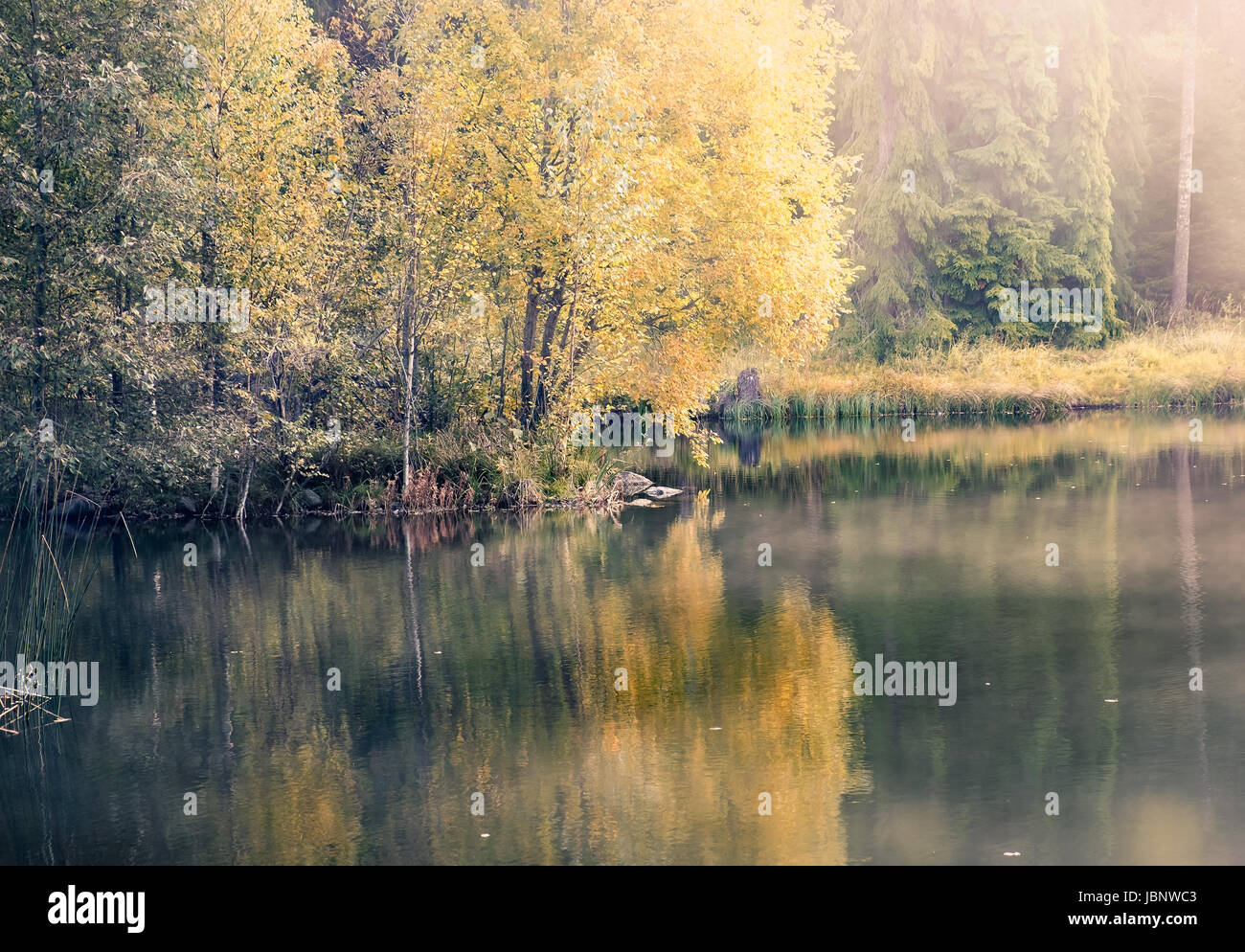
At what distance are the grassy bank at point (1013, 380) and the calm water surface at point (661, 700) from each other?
65.2 feet

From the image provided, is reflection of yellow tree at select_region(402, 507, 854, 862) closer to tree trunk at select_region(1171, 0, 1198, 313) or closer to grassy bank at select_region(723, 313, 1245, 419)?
grassy bank at select_region(723, 313, 1245, 419)

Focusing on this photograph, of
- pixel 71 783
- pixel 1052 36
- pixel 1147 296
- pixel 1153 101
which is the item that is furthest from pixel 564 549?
pixel 1153 101

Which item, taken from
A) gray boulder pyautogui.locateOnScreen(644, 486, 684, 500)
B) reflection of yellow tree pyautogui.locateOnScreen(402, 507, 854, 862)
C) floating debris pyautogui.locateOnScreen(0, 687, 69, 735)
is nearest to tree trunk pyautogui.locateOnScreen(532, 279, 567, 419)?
gray boulder pyautogui.locateOnScreen(644, 486, 684, 500)

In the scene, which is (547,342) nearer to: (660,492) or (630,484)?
(630,484)

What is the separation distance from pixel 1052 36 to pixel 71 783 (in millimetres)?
45541

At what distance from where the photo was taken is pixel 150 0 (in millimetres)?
18578

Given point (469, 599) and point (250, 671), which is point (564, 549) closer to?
point (469, 599)

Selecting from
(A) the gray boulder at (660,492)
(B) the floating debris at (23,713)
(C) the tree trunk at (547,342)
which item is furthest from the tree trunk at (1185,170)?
(B) the floating debris at (23,713)

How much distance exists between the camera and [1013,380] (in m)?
39.7

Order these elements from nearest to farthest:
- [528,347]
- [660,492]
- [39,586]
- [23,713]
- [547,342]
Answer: [23,713], [39,586], [528,347], [547,342], [660,492]

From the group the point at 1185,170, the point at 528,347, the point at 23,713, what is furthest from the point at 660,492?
the point at 1185,170

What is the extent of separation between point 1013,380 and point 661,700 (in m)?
32.2

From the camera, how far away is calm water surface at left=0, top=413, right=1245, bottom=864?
7477 millimetres
